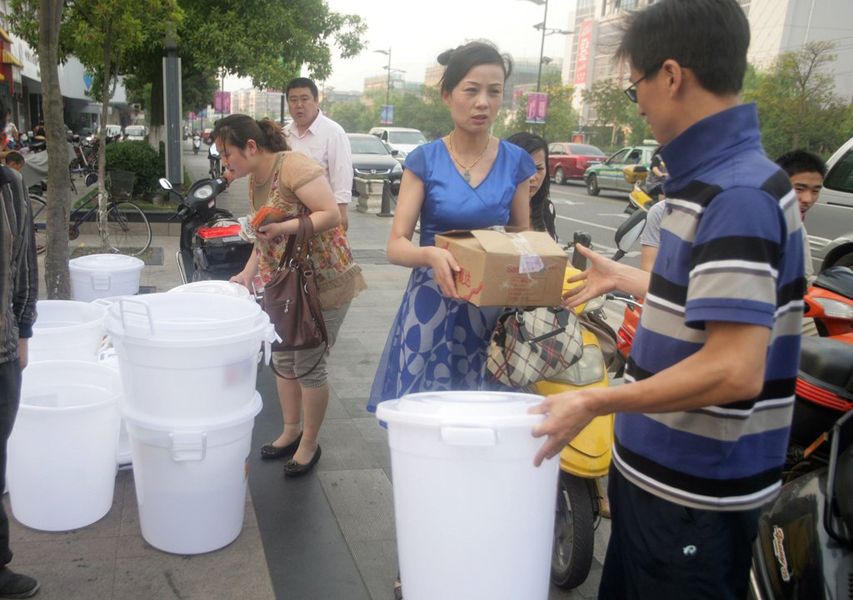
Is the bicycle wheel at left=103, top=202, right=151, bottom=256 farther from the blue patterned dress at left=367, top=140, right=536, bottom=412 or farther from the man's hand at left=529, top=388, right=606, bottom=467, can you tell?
the man's hand at left=529, top=388, right=606, bottom=467

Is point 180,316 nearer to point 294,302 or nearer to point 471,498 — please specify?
point 294,302

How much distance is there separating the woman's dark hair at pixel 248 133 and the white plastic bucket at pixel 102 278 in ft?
6.84

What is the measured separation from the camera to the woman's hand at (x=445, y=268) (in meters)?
2.10

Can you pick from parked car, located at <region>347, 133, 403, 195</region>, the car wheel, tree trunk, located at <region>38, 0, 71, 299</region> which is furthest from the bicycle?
the car wheel

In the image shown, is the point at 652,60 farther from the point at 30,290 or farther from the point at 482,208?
the point at 30,290

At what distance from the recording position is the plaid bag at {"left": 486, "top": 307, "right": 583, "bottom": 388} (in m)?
2.30

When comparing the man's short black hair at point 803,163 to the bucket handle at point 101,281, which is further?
the bucket handle at point 101,281

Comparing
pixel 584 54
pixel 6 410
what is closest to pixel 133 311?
pixel 6 410

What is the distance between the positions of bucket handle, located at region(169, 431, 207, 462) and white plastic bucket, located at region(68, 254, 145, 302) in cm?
287

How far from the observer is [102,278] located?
5121 mm

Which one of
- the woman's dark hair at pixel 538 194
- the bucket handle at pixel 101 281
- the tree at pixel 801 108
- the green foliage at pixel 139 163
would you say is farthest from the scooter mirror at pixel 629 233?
the tree at pixel 801 108

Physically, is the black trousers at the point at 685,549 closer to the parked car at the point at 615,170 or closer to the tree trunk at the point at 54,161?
the tree trunk at the point at 54,161

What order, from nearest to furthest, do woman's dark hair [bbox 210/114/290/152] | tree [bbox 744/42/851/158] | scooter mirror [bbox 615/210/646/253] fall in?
woman's dark hair [bbox 210/114/290/152] < scooter mirror [bbox 615/210/646/253] < tree [bbox 744/42/851/158]

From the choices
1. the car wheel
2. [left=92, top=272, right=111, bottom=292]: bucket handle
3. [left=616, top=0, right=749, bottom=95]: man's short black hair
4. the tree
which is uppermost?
the tree
